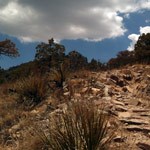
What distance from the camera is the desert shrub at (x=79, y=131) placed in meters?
5.49

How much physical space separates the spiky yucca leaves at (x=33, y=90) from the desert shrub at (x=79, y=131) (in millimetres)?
5017

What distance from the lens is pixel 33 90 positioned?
11.2 meters

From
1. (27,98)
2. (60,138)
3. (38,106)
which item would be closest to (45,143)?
(60,138)

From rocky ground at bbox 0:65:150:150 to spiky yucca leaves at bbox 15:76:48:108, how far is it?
0.44 meters

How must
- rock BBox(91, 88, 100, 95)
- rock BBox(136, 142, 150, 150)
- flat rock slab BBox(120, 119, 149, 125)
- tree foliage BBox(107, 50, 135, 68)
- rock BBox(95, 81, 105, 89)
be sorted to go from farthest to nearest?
tree foliage BBox(107, 50, 135, 68) → rock BBox(95, 81, 105, 89) → rock BBox(91, 88, 100, 95) → flat rock slab BBox(120, 119, 149, 125) → rock BBox(136, 142, 150, 150)

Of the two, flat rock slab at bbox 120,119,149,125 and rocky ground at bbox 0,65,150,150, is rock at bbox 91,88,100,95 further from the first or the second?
flat rock slab at bbox 120,119,149,125

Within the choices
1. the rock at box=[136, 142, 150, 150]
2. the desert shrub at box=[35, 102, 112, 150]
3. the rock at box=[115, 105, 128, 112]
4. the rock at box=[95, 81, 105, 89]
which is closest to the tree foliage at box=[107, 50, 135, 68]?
→ the rock at box=[95, 81, 105, 89]

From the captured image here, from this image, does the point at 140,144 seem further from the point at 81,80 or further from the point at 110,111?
the point at 81,80

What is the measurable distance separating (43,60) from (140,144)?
935 inches

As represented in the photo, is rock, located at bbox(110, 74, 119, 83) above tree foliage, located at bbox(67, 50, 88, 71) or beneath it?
beneath

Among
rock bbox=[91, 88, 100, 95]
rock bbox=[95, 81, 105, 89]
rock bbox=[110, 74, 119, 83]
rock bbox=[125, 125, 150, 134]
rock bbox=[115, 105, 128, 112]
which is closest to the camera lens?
rock bbox=[125, 125, 150, 134]

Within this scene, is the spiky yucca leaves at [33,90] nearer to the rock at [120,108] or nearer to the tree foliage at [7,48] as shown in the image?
the rock at [120,108]

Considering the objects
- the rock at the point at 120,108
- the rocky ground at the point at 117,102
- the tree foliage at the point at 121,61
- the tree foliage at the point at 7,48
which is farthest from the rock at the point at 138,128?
the tree foliage at the point at 7,48

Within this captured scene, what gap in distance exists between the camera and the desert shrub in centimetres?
549
